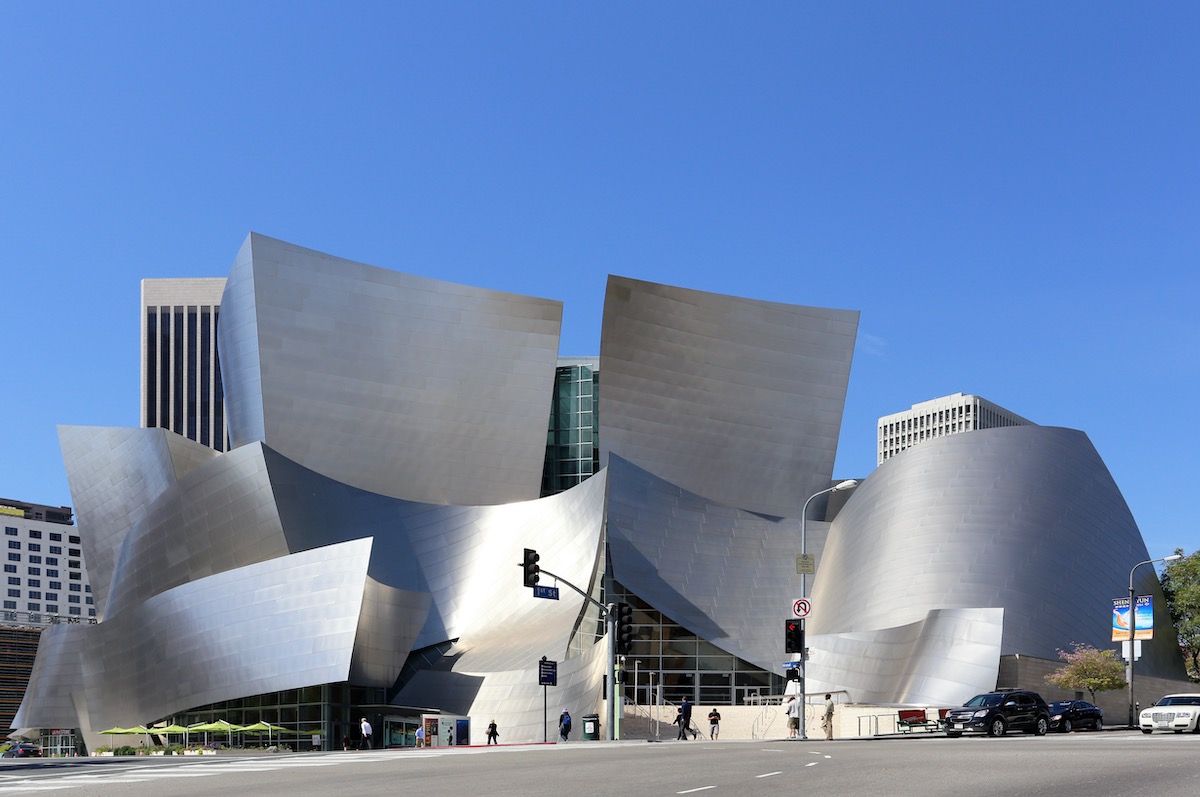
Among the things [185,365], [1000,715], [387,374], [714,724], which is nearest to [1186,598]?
[714,724]

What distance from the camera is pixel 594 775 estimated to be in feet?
57.6

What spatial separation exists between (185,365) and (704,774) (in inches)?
5213

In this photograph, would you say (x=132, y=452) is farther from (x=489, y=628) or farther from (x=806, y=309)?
(x=806, y=309)

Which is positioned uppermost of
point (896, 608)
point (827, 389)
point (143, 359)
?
point (143, 359)

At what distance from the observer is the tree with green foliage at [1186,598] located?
2431 inches

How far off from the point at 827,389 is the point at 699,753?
118 ft

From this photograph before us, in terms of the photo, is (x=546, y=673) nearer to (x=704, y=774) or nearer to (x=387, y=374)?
(x=704, y=774)

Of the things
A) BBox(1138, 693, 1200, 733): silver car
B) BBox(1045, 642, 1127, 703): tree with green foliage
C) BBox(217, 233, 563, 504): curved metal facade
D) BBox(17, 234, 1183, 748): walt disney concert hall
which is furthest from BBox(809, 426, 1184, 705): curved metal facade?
BBox(217, 233, 563, 504): curved metal facade

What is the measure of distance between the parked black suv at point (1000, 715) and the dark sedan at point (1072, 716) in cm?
208

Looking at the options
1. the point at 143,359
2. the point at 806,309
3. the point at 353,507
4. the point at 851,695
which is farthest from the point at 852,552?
the point at 143,359

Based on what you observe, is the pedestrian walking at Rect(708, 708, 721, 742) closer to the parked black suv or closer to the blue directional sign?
the blue directional sign

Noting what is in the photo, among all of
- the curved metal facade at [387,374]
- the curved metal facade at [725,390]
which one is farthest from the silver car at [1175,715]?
the curved metal facade at [387,374]

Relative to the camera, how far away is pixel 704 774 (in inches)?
685

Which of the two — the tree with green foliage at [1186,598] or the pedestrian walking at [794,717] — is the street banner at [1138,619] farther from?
the tree with green foliage at [1186,598]
